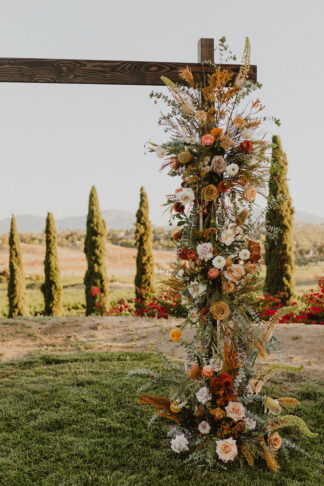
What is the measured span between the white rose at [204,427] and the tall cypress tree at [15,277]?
12.1m

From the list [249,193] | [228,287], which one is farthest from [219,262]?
[249,193]

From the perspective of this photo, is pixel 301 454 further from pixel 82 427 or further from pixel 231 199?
pixel 231 199

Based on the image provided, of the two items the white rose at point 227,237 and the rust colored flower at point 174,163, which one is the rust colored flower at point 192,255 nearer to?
the white rose at point 227,237

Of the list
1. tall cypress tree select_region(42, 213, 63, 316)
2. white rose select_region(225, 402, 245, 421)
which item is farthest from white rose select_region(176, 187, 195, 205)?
tall cypress tree select_region(42, 213, 63, 316)

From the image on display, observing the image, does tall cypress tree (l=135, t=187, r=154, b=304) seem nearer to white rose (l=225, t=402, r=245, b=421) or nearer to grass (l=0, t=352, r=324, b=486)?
grass (l=0, t=352, r=324, b=486)

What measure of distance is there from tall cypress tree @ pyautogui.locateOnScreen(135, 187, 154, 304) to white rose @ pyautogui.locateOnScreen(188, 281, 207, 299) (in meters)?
9.72

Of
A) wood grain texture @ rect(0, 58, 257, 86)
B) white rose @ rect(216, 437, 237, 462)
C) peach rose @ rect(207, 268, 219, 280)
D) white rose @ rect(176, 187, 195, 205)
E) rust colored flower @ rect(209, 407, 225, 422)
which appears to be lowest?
white rose @ rect(216, 437, 237, 462)

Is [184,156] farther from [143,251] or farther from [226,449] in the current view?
[143,251]

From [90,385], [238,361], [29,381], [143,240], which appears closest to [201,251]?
[238,361]

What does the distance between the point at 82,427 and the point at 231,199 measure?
2.47m

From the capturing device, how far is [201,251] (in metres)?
3.12

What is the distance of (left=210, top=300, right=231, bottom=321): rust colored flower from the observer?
3020 millimetres

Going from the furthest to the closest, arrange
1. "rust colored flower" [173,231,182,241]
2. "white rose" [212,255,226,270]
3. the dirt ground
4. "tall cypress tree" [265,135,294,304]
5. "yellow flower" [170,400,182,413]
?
"tall cypress tree" [265,135,294,304] < the dirt ground < "rust colored flower" [173,231,182,241] < "yellow flower" [170,400,182,413] < "white rose" [212,255,226,270]

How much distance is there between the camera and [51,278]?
539 inches
